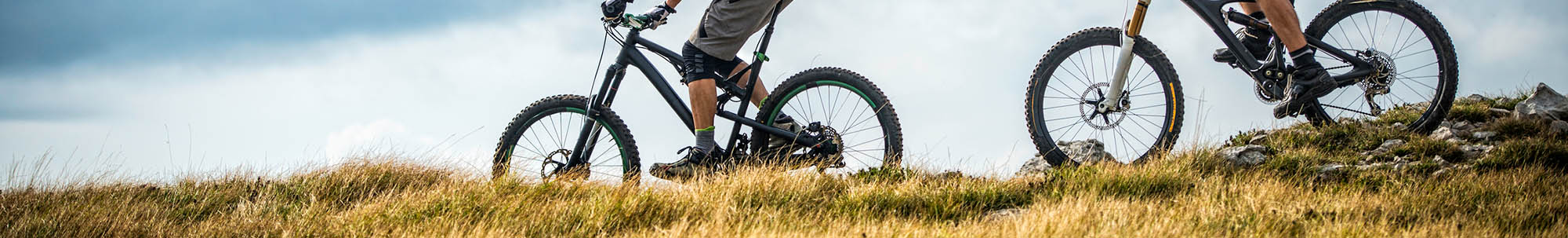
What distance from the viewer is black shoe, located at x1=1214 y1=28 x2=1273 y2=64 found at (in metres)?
6.55

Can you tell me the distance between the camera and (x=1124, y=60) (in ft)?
19.4

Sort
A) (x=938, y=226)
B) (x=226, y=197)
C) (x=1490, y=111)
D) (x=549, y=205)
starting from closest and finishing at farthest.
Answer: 1. (x=938, y=226)
2. (x=549, y=205)
3. (x=226, y=197)
4. (x=1490, y=111)

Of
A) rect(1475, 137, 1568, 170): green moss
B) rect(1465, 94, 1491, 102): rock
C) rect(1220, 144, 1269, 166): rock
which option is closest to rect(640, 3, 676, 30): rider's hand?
rect(1220, 144, 1269, 166): rock

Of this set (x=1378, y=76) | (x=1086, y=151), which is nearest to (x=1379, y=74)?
(x=1378, y=76)

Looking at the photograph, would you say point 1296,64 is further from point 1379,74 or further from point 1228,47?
point 1379,74

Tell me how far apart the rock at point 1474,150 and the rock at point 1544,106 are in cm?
98

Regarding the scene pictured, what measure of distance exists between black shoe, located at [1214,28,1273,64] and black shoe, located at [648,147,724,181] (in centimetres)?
338

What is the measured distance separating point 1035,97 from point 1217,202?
141 cm

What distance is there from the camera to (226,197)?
626cm

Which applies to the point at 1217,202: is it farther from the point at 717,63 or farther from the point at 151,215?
the point at 151,215

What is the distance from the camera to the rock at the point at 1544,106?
282 inches

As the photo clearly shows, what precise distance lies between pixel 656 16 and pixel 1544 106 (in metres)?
6.39

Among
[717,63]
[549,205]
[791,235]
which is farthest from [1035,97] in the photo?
[549,205]

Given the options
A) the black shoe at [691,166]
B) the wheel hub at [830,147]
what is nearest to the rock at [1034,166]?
the wheel hub at [830,147]
